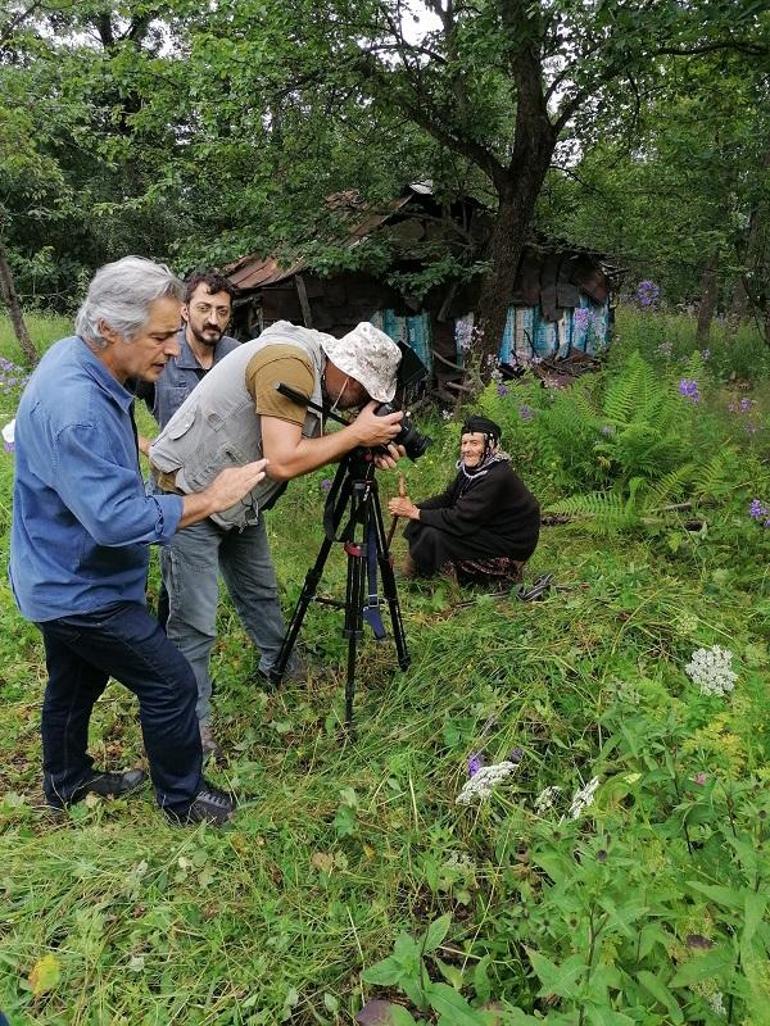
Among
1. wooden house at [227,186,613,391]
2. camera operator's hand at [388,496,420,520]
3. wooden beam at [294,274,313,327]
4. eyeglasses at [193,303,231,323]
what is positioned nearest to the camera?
eyeglasses at [193,303,231,323]

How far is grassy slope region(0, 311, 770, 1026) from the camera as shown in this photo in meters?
1.99

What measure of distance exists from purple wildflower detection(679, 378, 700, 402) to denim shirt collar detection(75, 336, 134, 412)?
4.52m

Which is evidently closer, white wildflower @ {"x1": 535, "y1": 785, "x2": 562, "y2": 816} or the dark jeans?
white wildflower @ {"x1": 535, "y1": 785, "x2": 562, "y2": 816}

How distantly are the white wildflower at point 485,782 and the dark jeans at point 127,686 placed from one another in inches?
42.0

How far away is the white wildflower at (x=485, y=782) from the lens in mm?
2179

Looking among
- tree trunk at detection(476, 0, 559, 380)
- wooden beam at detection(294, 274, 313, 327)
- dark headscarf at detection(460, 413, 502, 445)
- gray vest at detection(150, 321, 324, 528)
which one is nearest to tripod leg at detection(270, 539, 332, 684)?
gray vest at detection(150, 321, 324, 528)

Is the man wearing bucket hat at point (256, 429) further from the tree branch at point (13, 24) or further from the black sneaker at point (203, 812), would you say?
the tree branch at point (13, 24)

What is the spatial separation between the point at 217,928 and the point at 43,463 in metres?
1.57

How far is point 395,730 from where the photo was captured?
2.93 metres

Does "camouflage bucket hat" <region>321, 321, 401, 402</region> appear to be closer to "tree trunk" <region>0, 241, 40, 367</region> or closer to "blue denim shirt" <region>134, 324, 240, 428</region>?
"blue denim shirt" <region>134, 324, 240, 428</region>

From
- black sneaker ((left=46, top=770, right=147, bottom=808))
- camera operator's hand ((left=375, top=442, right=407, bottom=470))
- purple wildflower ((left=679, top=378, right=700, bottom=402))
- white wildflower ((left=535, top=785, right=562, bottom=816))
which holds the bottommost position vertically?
black sneaker ((left=46, top=770, right=147, bottom=808))

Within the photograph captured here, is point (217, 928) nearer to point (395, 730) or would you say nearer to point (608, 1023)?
point (395, 730)

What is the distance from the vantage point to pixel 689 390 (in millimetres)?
5379

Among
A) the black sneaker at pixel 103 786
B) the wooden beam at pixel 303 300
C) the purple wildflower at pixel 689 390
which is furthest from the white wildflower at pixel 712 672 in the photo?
the wooden beam at pixel 303 300
